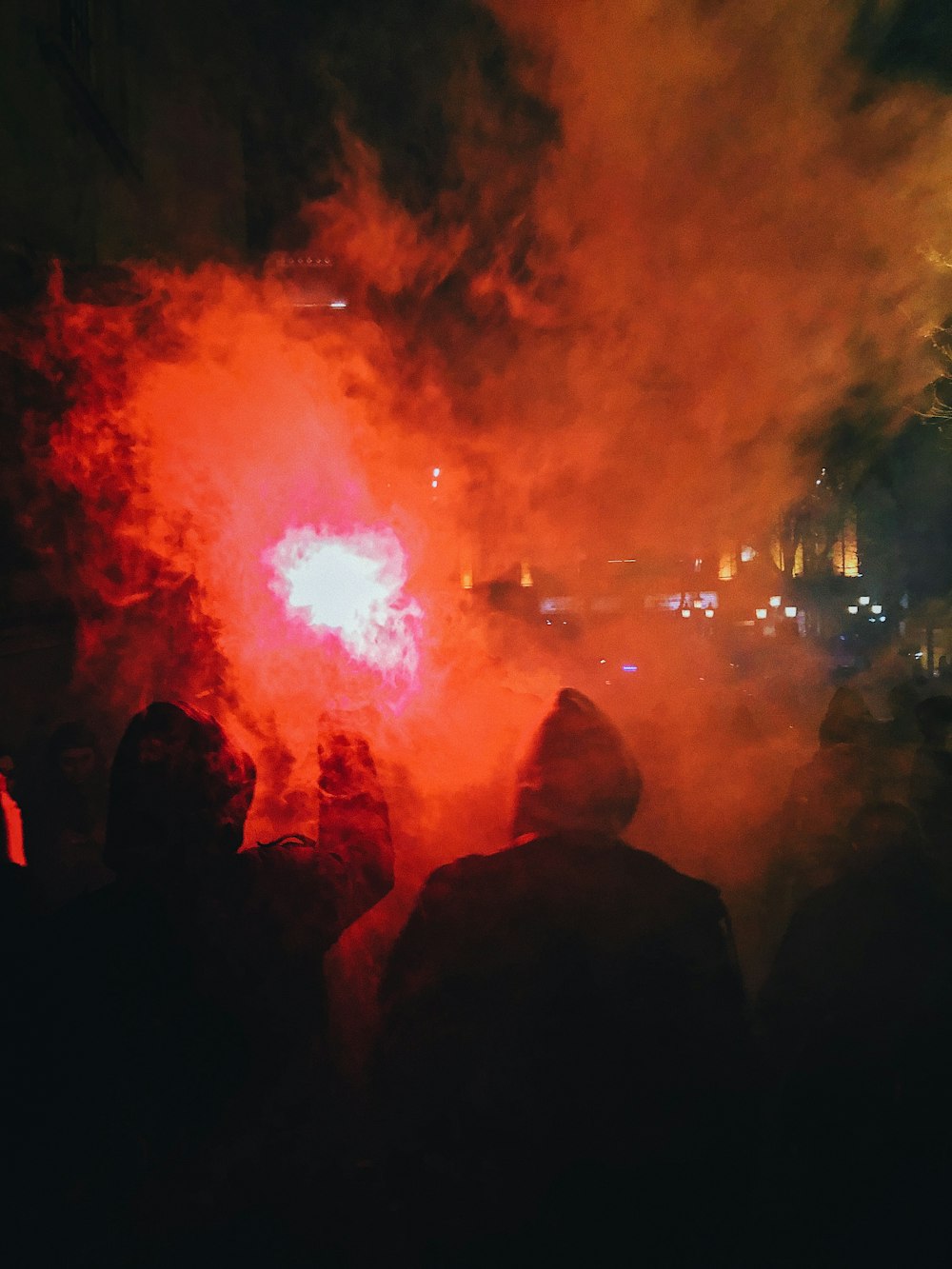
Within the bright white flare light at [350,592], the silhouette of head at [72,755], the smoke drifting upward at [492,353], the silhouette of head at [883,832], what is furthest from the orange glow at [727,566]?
the silhouette of head at [72,755]

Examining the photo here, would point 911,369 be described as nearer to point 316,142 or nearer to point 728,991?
point 316,142

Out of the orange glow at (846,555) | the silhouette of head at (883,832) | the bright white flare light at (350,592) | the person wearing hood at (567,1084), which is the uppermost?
the orange glow at (846,555)

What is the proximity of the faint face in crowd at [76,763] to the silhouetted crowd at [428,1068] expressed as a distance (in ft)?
6.24

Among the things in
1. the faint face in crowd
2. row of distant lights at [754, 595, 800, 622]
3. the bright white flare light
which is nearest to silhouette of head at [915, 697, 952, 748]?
the bright white flare light

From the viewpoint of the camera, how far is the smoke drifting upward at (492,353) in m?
4.30

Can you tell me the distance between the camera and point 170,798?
1598 mm

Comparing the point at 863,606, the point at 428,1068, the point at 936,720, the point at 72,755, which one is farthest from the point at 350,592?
the point at 863,606

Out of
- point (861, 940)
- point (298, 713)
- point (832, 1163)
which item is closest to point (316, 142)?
point (298, 713)

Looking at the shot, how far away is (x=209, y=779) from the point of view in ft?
5.49

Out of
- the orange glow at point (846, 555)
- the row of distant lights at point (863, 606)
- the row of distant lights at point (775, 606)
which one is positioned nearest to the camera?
the row of distant lights at point (775, 606)

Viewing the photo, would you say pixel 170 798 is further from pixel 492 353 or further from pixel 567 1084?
pixel 492 353

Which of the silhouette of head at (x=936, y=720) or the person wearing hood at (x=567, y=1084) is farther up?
the silhouette of head at (x=936, y=720)

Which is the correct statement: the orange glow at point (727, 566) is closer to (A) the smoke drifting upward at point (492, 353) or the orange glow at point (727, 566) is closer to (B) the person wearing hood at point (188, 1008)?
(A) the smoke drifting upward at point (492, 353)

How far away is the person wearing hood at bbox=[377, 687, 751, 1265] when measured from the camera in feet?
5.31
